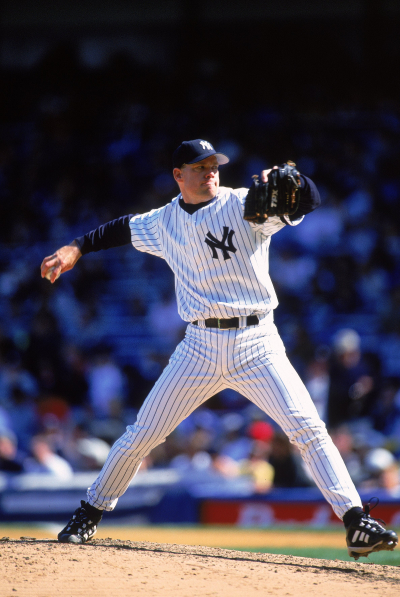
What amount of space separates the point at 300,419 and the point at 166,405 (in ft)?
2.13

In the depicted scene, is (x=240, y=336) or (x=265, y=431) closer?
(x=240, y=336)

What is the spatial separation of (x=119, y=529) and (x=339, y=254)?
4683 mm

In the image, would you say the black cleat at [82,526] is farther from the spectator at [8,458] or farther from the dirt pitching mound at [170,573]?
the spectator at [8,458]

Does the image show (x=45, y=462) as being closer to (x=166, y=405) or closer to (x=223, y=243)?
(x=166, y=405)

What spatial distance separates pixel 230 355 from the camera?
3566 millimetres

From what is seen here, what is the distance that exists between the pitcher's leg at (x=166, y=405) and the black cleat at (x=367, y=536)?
0.89 m

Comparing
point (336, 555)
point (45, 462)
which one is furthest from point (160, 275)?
point (336, 555)

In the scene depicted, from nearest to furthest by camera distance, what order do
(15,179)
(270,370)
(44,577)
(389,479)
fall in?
1. (44,577)
2. (270,370)
3. (389,479)
4. (15,179)

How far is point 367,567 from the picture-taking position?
3.66 m

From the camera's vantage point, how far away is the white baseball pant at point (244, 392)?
11.4 ft

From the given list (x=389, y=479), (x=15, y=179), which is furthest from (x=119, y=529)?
(x=15, y=179)

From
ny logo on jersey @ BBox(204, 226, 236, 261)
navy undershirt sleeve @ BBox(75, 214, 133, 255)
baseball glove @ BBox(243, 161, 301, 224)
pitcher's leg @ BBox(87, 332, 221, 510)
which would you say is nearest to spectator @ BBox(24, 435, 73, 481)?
pitcher's leg @ BBox(87, 332, 221, 510)

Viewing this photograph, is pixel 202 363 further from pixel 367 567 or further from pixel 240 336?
pixel 367 567

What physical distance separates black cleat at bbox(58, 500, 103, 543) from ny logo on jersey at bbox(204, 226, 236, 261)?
145 centimetres
